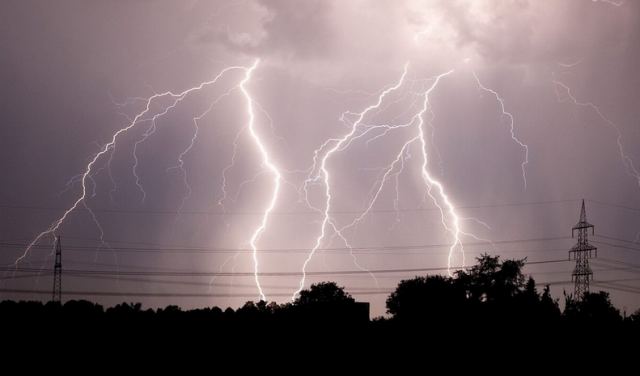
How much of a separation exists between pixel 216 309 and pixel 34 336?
516cm

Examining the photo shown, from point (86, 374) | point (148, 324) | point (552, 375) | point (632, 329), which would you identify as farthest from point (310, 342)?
point (632, 329)

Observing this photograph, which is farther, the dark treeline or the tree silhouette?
Result: the tree silhouette

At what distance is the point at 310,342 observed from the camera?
2172cm

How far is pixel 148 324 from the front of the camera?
20344 millimetres

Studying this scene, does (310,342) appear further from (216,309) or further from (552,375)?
(552,375)

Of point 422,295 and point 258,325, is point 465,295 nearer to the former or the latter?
point 422,295

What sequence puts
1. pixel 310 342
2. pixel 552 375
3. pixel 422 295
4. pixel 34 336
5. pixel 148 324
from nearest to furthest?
pixel 34 336
pixel 148 324
pixel 310 342
pixel 552 375
pixel 422 295

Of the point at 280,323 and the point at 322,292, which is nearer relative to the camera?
the point at 280,323

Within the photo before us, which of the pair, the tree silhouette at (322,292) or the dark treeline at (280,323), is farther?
the tree silhouette at (322,292)

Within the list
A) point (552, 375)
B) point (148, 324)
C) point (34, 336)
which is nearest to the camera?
point (34, 336)

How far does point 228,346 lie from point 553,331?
35.1 ft

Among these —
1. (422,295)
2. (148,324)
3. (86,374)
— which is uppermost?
(422,295)

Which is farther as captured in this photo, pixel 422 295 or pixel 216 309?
pixel 422 295

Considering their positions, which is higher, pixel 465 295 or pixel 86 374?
pixel 465 295
